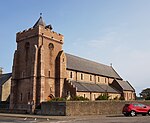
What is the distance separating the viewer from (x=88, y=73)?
5112 centimetres

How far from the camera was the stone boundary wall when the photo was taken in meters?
30.1

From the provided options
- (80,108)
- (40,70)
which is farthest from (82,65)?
(80,108)

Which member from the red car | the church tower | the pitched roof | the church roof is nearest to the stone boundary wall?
the church tower

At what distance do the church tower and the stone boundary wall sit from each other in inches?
157

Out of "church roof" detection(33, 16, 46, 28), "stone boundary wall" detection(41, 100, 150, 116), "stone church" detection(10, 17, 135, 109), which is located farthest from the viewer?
"church roof" detection(33, 16, 46, 28)

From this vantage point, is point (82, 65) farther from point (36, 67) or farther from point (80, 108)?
point (80, 108)

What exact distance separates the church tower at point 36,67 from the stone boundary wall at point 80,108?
3.98 metres

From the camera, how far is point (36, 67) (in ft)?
121

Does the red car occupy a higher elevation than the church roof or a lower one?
lower

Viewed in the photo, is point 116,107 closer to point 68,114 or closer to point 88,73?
point 68,114

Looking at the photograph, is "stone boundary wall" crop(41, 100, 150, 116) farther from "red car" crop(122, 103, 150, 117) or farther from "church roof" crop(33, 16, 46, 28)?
"church roof" crop(33, 16, 46, 28)

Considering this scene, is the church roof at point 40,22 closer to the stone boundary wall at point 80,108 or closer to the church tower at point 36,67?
the church tower at point 36,67

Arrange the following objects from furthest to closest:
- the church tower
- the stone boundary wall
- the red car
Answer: the church tower, the stone boundary wall, the red car

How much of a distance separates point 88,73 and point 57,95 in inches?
532
